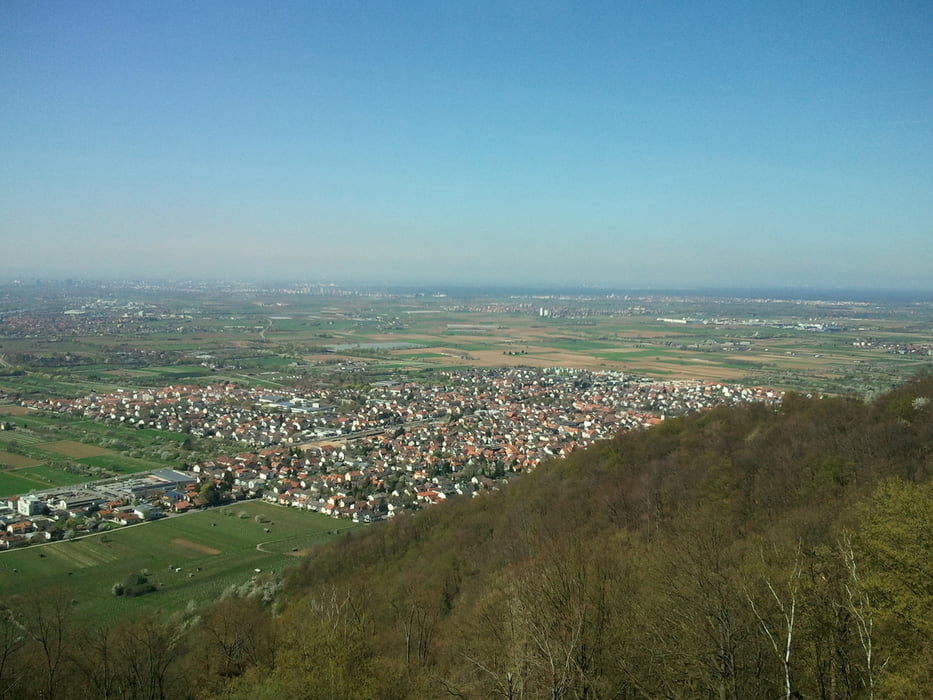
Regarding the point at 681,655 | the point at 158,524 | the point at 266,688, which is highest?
the point at 681,655

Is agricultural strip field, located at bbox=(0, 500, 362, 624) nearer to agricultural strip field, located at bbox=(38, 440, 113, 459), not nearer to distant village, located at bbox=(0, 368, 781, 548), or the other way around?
distant village, located at bbox=(0, 368, 781, 548)

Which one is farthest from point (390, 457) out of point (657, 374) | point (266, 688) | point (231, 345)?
point (231, 345)

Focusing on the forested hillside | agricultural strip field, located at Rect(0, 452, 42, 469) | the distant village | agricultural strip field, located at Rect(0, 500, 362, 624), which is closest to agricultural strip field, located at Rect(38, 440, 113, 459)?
agricultural strip field, located at Rect(0, 452, 42, 469)

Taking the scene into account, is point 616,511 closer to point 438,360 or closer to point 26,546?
point 26,546

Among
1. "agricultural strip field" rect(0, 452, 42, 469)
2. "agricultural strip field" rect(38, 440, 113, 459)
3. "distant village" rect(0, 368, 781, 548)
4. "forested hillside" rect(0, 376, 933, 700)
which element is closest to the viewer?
"forested hillside" rect(0, 376, 933, 700)

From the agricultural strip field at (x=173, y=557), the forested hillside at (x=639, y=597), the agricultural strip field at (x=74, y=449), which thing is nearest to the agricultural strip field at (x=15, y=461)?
the agricultural strip field at (x=74, y=449)

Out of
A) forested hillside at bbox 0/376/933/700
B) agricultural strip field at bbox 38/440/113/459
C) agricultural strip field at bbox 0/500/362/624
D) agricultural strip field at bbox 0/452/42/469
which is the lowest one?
agricultural strip field at bbox 0/500/362/624
